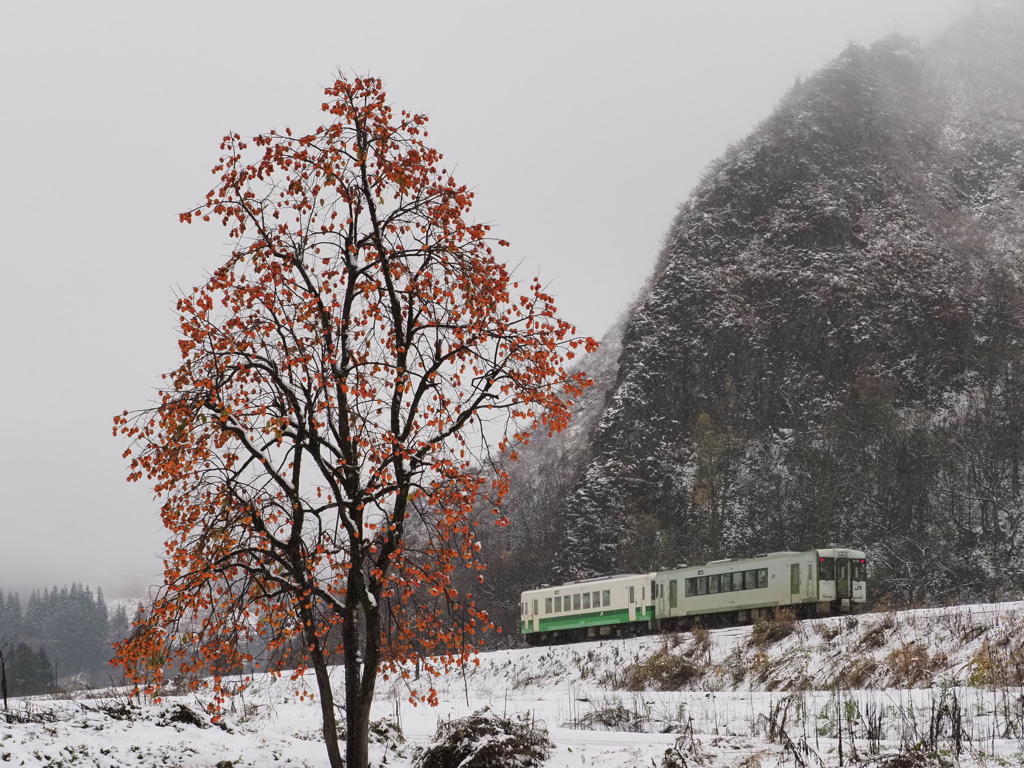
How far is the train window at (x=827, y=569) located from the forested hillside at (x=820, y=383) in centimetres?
1676

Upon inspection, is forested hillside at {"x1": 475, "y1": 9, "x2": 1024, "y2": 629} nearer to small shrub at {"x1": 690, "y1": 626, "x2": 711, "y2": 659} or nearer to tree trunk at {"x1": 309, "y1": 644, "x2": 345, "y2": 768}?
small shrub at {"x1": 690, "y1": 626, "x2": 711, "y2": 659}

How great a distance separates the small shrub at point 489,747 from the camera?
13.1 m

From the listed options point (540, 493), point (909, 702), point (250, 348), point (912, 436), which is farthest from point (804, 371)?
point (250, 348)

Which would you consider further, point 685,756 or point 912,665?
point 912,665

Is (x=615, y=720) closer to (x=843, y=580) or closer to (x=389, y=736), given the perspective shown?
(x=389, y=736)

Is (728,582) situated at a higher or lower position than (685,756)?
higher

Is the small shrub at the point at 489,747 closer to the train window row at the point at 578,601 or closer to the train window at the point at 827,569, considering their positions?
the train window at the point at 827,569

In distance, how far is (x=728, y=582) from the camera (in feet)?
128

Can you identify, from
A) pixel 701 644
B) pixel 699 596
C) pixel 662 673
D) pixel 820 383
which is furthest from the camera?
pixel 820 383

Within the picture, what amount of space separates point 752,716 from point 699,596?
2460cm

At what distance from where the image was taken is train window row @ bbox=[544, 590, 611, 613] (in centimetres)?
4472

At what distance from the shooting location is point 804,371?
243 ft

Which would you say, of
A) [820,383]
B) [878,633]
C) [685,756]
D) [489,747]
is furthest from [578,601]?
[685,756]

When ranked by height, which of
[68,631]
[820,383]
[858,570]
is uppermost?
[820,383]
